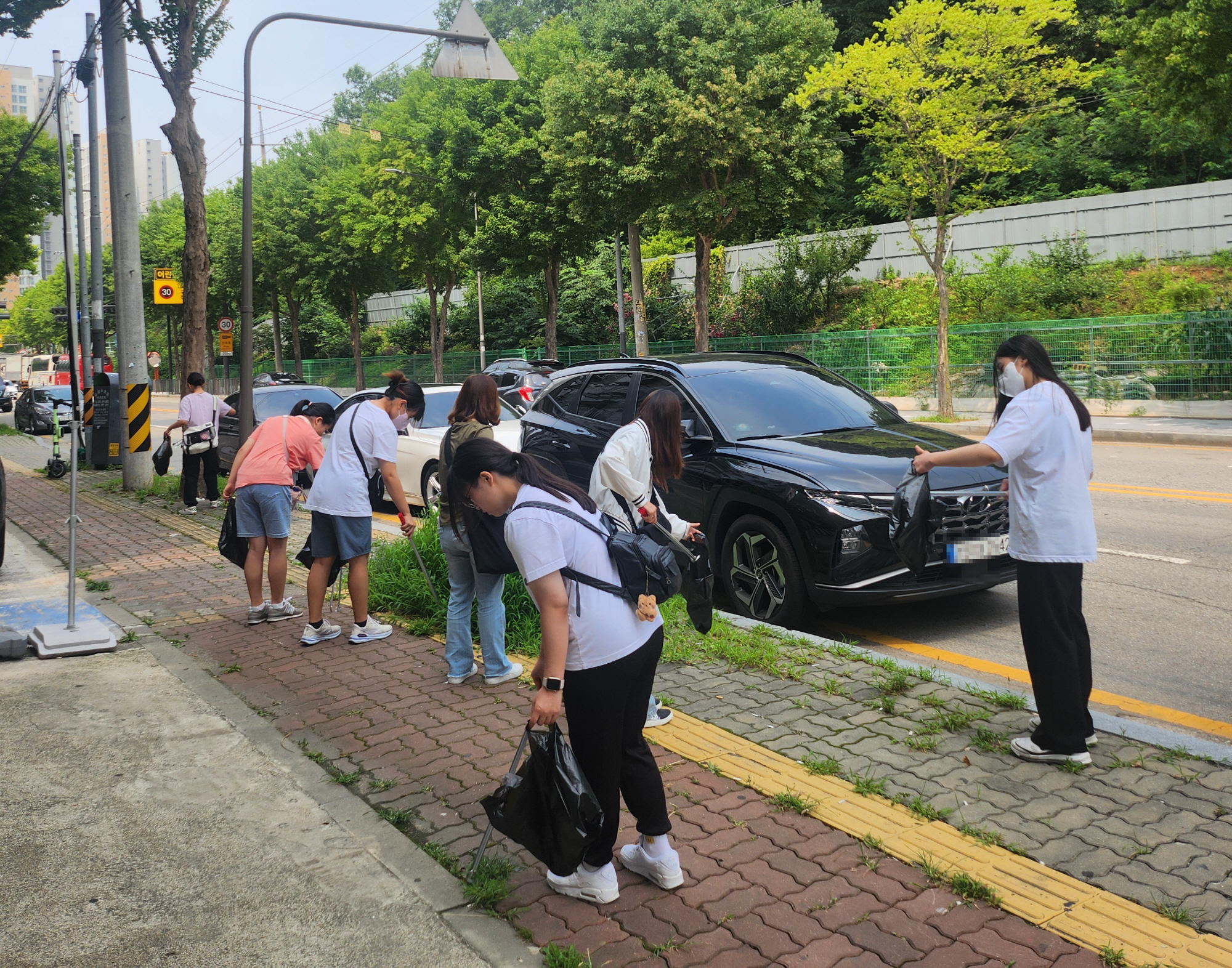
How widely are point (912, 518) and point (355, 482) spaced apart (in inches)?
136

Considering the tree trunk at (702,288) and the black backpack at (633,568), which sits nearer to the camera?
the black backpack at (633,568)

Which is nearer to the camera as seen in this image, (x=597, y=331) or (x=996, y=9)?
(x=996, y=9)

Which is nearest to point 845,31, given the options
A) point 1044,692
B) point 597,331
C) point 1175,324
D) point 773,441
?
point 597,331

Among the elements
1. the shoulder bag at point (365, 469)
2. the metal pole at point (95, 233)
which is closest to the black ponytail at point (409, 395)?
the shoulder bag at point (365, 469)

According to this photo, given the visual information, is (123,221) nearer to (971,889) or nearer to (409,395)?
(409,395)

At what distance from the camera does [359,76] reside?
87562 mm

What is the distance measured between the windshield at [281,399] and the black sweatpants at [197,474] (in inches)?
76.7

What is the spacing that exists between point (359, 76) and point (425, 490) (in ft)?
278

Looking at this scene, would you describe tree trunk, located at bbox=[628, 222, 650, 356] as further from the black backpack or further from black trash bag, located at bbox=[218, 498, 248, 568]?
the black backpack

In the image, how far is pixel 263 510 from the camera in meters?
7.49

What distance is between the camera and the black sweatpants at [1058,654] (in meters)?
4.47

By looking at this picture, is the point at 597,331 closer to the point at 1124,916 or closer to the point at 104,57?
the point at 104,57

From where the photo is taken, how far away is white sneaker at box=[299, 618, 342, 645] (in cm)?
696

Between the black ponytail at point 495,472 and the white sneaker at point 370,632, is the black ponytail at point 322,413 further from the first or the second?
the black ponytail at point 495,472
